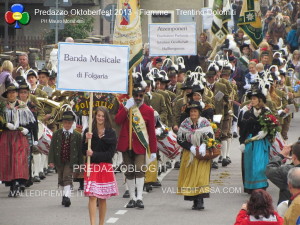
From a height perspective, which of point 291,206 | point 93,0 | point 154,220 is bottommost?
point 154,220

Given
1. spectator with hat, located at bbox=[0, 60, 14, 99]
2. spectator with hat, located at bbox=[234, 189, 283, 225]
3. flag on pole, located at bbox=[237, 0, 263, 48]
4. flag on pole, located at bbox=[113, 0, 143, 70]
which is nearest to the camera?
spectator with hat, located at bbox=[234, 189, 283, 225]

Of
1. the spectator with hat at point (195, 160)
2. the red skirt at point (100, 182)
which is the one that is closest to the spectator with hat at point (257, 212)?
the red skirt at point (100, 182)

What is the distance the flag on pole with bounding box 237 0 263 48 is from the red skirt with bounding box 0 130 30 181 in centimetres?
1534

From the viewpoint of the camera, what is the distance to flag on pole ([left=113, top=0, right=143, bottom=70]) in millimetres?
18094

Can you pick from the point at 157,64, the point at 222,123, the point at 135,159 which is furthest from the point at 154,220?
the point at 157,64

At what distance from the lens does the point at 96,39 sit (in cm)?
3550

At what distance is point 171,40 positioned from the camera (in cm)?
2655

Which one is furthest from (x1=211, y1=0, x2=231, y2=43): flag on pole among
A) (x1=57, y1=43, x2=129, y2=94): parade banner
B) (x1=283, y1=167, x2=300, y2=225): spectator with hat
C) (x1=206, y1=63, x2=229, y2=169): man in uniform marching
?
(x1=283, y1=167, x2=300, y2=225): spectator with hat

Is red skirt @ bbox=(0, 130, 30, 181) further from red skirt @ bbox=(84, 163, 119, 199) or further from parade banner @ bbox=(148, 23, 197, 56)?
parade banner @ bbox=(148, 23, 197, 56)

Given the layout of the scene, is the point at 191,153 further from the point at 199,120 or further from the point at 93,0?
the point at 93,0

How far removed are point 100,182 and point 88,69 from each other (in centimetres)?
157

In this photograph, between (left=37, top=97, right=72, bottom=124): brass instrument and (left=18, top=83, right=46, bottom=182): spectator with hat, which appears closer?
(left=18, top=83, right=46, bottom=182): spectator with hat

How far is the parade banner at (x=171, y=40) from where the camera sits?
26.3 m

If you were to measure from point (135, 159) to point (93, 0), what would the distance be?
26.6 meters
